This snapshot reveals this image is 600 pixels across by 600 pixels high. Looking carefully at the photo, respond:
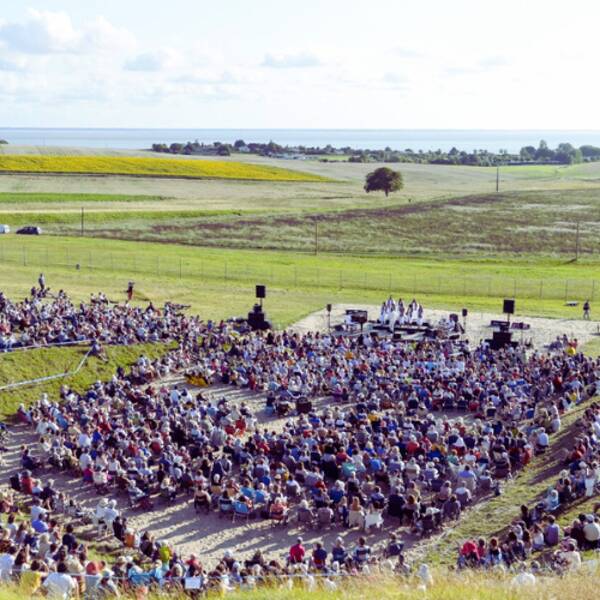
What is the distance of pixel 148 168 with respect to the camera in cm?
13288

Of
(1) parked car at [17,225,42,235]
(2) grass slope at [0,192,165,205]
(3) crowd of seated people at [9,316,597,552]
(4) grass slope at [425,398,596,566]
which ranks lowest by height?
(4) grass slope at [425,398,596,566]

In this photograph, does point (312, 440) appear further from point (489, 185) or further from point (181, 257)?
point (489, 185)

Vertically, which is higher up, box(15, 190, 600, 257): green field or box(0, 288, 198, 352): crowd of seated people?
box(15, 190, 600, 257): green field

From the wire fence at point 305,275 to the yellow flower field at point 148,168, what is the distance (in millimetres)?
60058

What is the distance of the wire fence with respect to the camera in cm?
5475

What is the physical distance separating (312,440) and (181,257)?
134 feet

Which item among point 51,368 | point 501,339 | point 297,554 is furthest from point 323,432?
point 501,339

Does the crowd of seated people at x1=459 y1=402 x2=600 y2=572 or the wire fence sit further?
the wire fence

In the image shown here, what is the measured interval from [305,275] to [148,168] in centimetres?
7863

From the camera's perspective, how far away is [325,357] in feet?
115

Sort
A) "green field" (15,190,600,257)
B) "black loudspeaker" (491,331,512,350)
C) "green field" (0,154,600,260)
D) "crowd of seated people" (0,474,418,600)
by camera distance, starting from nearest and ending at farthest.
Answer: "crowd of seated people" (0,474,418,600) < "black loudspeaker" (491,331,512,350) < "green field" (15,190,600,257) < "green field" (0,154,600,260)

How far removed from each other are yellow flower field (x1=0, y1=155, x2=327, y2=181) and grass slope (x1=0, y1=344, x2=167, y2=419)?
87.8 meters

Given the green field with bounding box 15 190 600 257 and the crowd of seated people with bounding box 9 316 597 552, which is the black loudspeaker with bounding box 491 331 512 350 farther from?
the green field with bounding box 15 190 600 257

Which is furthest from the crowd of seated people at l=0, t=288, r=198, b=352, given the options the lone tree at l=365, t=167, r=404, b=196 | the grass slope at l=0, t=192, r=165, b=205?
the lone tree at l=365, t=167, r=404, b=196
